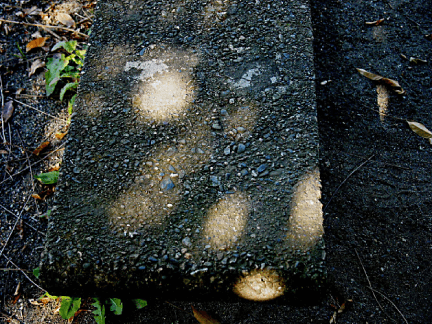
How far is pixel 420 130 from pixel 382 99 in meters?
0.32

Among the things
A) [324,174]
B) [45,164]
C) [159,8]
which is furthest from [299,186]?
[45,164]

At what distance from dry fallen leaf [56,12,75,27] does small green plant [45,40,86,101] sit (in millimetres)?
304

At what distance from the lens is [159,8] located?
218 cm

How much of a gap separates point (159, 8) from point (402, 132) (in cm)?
176

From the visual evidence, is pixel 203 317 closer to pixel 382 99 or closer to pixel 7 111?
pixel 382 99

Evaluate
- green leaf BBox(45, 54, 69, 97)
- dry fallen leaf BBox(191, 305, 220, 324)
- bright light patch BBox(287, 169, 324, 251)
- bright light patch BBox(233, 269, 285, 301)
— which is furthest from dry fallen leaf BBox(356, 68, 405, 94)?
green leaf BBox(45, 54, 69, 97)

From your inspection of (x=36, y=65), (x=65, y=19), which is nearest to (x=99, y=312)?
(x=36, y=65)

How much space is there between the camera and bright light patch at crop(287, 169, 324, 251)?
150 cm

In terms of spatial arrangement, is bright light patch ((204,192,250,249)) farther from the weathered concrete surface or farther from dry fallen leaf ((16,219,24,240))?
dry fallen leaf ((16,219,24,240))

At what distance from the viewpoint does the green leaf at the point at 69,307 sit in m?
1.81

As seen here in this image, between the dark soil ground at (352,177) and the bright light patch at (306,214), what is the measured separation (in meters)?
0.37

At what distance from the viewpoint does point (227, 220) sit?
1.56 meters

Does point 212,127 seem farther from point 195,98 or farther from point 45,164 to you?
point 45,164

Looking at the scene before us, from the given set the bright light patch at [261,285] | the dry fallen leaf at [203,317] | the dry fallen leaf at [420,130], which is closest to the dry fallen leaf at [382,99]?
the dry fallen leaf at [420,130]
